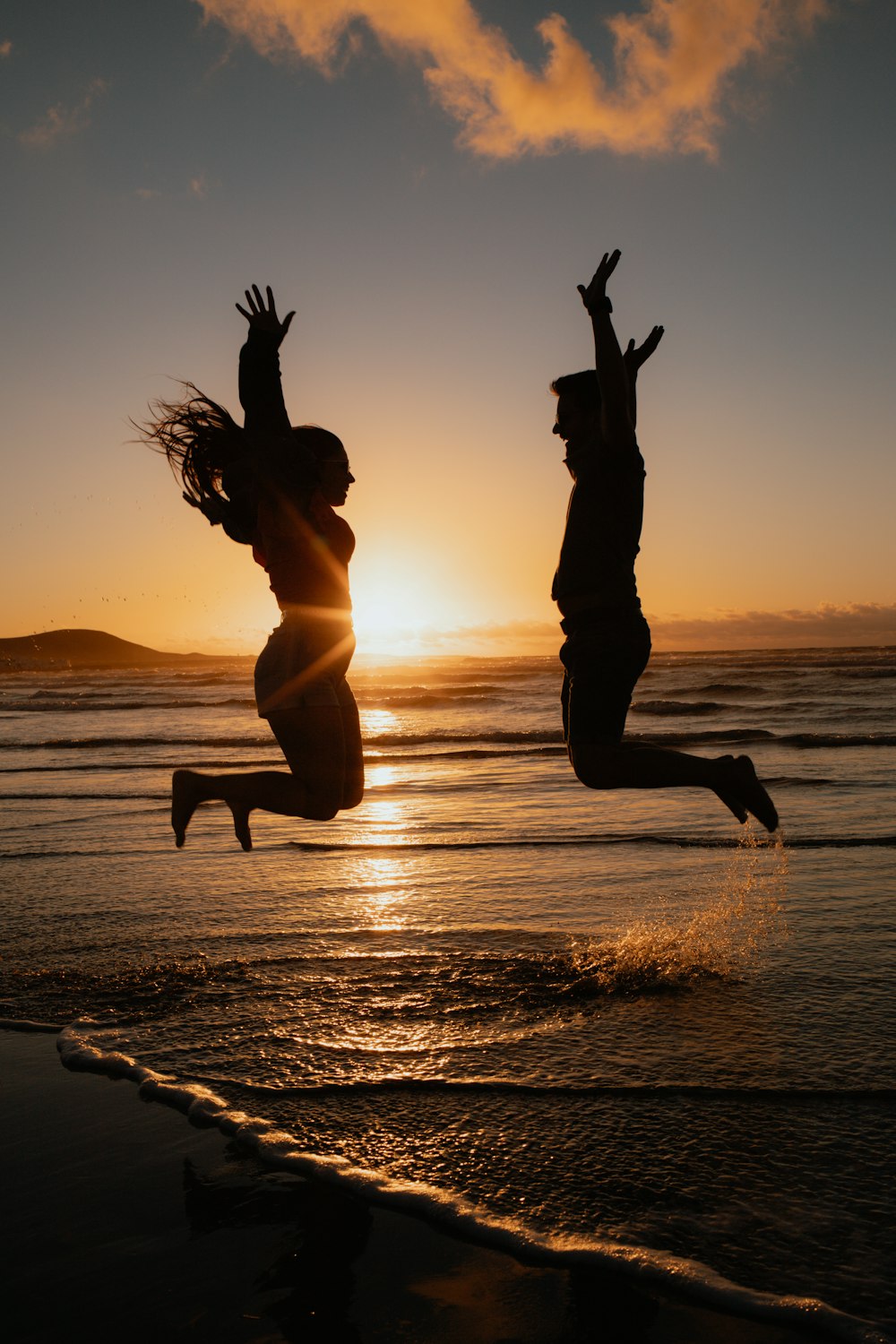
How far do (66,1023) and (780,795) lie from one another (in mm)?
6371

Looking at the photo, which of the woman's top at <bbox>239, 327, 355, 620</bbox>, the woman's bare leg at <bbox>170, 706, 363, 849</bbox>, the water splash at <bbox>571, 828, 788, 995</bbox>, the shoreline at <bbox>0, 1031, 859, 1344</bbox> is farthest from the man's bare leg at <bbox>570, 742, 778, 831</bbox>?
the shoreline at <bbox>0, 1031, 859, 1344</bbox>

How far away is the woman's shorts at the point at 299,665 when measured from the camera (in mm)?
3953

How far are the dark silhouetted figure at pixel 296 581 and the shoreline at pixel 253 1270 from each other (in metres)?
1.59

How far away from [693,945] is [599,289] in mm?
2604

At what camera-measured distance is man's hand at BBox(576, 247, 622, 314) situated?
3652 millimetres

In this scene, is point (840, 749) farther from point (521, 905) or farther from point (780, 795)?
point (521, 905)

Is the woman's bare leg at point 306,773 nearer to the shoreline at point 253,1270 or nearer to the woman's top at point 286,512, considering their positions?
the woman's top at point 286,512

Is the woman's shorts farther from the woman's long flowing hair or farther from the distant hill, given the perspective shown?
the distant hill

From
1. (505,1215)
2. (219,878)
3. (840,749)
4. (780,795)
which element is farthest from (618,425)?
(840,749)

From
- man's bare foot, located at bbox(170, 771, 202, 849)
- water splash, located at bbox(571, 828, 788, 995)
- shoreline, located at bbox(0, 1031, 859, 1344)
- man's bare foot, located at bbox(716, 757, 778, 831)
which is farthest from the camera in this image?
man's bare foot, located at bbox(170, 771, 202, 849)

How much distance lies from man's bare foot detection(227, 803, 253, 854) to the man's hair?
2.15 m

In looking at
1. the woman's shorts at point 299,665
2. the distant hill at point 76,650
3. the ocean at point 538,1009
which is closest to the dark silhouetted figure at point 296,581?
the woman's shorts at point 299,665

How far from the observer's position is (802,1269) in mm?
2104

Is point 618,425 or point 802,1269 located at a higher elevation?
point 618,425
